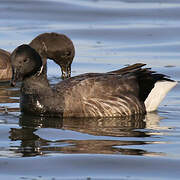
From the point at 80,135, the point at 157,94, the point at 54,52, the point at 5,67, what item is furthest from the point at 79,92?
the point at 5,67

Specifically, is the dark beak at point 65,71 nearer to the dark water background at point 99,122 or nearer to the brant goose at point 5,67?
the dark water background at point 99,122

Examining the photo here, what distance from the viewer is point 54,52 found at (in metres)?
15.7

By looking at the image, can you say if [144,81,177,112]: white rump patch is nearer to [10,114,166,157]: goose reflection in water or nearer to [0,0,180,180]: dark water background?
[0,0,180,180]: dark water background

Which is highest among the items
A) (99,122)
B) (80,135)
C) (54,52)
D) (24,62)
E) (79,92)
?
(54,52)

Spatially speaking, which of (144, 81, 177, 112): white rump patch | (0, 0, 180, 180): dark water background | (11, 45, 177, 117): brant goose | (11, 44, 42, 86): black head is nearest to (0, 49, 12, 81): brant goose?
(0, 0, 180, 180): dark water background

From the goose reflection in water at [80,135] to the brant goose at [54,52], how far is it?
3.81 m

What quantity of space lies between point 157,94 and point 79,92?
158 cm

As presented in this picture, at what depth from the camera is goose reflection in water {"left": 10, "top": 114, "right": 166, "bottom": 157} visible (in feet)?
30.8

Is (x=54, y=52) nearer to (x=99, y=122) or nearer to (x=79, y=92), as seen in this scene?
(x=79, y=92)

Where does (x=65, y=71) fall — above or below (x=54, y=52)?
below

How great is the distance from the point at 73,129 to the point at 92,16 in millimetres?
11493

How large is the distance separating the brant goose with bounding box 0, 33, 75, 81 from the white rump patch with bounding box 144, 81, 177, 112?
3295mm


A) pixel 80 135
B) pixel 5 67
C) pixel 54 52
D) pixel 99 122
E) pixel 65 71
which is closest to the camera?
pixel 80 135

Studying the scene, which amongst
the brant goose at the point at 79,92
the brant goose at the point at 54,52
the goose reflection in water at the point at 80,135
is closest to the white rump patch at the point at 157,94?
the brant goose at the point at 79,92
